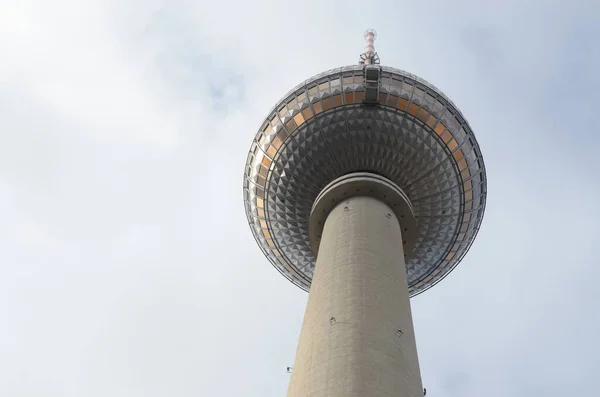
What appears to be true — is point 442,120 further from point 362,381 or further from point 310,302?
point 362,381

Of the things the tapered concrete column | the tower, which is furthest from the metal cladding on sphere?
the tapered concrete column

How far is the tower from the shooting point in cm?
1927

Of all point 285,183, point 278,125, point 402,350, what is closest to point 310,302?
point 402,350

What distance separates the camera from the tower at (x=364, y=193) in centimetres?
1927

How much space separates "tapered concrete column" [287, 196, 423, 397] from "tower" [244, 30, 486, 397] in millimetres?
54

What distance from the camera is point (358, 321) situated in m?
17.8

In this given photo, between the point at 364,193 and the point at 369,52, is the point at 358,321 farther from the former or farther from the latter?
the point at 369,52

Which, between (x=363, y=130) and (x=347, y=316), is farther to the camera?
(x=363, y=130)

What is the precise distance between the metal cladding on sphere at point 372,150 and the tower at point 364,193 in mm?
52

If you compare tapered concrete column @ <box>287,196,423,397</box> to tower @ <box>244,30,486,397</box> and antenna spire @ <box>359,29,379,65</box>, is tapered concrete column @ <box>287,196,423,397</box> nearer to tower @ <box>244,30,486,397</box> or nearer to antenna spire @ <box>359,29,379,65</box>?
tower @ <box>244,30,486,397</box>

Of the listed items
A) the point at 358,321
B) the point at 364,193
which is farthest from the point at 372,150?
the point at 358,321

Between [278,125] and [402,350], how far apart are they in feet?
47.1

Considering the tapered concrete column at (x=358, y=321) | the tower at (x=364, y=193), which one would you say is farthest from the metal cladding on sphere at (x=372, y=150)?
the tapered concrete column at (x=358, y=321)

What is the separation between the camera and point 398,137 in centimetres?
2634
